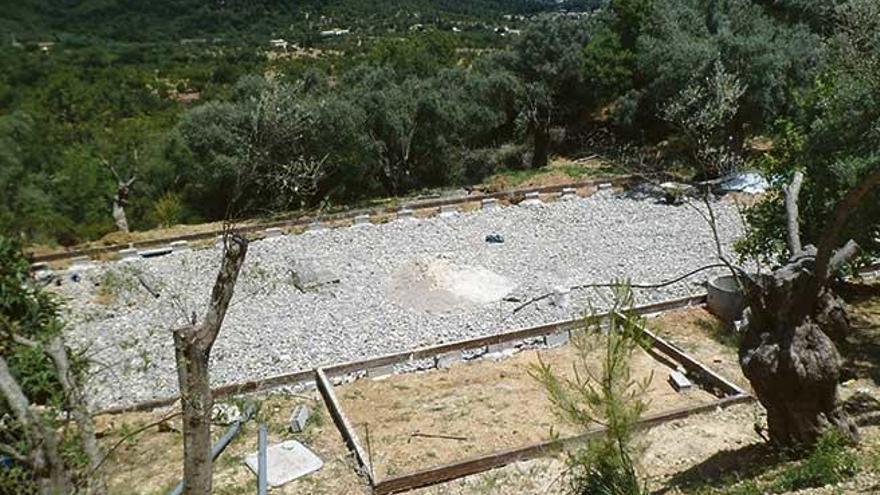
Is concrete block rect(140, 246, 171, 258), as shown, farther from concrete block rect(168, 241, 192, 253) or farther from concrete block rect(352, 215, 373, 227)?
concrete block rect(352, 215, 373, 227)

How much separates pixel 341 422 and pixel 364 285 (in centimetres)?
568

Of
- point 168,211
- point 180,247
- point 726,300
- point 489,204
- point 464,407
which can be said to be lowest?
point 168,211

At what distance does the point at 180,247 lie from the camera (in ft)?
56.4

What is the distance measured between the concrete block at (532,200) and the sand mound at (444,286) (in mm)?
5276

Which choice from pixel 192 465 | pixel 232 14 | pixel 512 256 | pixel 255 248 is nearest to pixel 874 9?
pixel 512 256

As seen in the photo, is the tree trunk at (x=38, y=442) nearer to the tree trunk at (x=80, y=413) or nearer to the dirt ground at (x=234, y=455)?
the tree trunk at (x=80, y=413)

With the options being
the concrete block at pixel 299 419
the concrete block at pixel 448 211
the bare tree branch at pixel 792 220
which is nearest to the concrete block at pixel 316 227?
the concrete block at pixel 448 211

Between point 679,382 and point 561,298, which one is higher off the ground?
point 679,382

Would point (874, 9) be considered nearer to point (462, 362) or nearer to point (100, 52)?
point (462, 362)

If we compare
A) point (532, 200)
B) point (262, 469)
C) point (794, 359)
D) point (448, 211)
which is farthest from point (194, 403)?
point (532, 200)

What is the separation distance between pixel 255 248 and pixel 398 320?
6.02 m

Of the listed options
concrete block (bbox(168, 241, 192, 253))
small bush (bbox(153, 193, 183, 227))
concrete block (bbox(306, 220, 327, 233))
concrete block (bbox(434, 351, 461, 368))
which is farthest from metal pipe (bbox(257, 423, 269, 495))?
small bush (bbox(153, 193, 183, 227))

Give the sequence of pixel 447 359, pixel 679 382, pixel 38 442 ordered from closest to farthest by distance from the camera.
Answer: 1. pixel 38 442
2. pixel 679 382
3. pixel 447 359

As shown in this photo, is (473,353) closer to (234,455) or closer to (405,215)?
(234,455)
